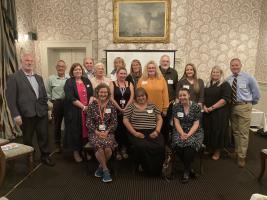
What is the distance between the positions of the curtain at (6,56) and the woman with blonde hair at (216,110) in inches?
127

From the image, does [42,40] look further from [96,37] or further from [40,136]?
[40,136]

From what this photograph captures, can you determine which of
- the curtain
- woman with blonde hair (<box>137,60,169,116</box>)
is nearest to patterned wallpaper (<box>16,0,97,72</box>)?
the curtain

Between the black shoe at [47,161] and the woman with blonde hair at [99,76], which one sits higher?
the woman with blonde hair at [99,76]

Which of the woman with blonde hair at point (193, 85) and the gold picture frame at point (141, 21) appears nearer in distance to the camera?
the woman with blonde hair at point (193, 85)

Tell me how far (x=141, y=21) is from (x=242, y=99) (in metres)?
3.21

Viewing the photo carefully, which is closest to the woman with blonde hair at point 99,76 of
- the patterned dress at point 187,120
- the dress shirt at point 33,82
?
the dress shirt at point 33,82

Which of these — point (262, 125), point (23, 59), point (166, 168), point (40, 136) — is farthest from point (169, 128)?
point (262, 125)

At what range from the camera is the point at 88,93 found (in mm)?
3359

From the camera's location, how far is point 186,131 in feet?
10.2

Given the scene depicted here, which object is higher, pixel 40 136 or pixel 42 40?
pixel 42 40

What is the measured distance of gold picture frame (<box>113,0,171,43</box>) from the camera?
5.58 m

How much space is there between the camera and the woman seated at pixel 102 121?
9.73 ft

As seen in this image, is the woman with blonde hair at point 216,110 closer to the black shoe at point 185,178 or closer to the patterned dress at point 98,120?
the black shoe at point 185,178

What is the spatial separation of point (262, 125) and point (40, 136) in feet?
13.8
